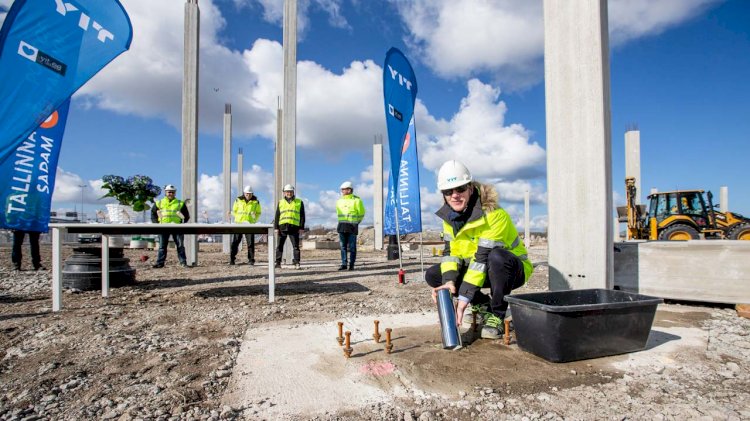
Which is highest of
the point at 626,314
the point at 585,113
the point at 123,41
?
the point at 123,41

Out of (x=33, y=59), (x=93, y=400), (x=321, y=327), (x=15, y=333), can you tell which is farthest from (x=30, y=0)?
(x=321, y=327)

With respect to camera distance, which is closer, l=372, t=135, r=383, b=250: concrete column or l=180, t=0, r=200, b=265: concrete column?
l=180, t=0, r=200, b=265: concrete column

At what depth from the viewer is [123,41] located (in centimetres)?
390

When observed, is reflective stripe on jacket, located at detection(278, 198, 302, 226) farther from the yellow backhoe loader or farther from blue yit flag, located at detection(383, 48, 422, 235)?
the yellow backhoe loader

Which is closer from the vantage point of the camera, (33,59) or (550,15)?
(33,59)

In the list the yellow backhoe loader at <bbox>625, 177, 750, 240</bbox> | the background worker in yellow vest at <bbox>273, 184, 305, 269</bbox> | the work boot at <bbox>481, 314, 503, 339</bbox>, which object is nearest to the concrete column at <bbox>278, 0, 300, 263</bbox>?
the background worker in yellow vest at <bbox>273, 184, 305, 269</bbox>

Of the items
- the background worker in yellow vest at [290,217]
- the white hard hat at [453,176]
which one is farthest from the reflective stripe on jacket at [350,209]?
the white hard hat at [453,176]

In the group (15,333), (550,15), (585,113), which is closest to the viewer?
(15,333)

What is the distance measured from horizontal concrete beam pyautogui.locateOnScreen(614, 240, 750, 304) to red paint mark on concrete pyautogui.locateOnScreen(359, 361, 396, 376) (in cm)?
341

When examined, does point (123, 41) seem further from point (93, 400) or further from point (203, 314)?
point (93, 400)

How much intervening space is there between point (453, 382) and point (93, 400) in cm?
178

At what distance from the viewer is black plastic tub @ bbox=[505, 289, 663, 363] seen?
2.28 meters

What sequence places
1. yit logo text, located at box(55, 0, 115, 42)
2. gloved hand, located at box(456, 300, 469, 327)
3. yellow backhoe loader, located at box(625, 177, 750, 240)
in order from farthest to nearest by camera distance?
yellow backhoe loader, located at box(625, 177, 750, 240) < yit logo text, located at box(55, 0, 115, 42) < gloved hand, located at box(456, 300, 469, 327)

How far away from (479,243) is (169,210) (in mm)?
6950
